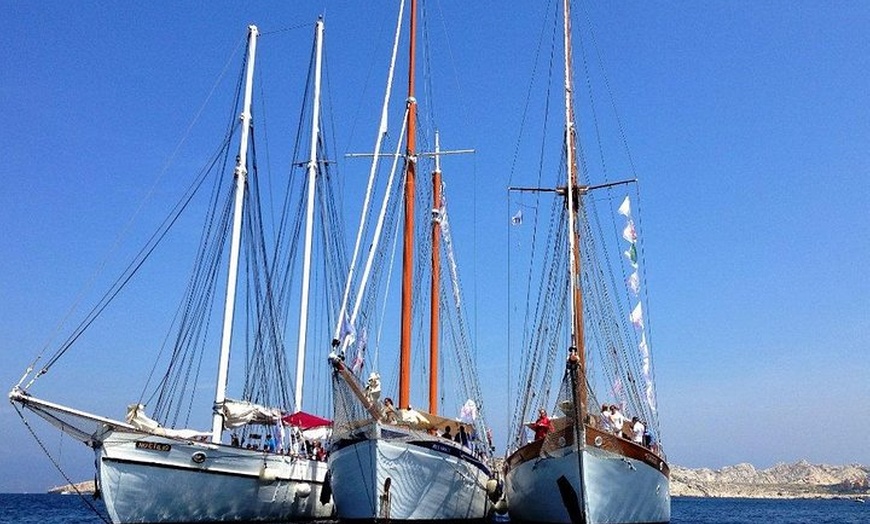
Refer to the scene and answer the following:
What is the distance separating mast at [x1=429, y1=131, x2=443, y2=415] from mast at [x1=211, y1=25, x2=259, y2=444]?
1217 cm

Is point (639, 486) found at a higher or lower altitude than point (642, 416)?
lower

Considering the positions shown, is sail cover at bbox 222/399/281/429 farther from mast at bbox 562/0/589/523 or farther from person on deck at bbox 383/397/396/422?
mast at bbox 562/0/589/523

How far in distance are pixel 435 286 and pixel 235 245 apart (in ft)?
44.3

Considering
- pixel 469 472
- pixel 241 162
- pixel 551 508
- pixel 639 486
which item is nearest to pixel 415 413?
Result: pixel 469 472

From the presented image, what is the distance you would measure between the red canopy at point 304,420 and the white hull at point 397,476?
346 inches

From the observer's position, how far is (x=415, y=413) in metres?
40.7

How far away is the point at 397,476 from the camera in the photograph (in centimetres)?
3722

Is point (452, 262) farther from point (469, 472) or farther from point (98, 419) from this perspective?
point (98, 419)

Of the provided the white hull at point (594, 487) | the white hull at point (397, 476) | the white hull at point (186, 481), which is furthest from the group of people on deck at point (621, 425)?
the white hull at point (186, 481)

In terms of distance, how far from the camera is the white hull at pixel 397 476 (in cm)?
3678

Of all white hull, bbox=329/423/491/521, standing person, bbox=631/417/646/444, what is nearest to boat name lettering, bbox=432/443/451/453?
white hull, bbox=329/423/491/521

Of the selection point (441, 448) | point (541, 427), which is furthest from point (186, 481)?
point (541, 427)

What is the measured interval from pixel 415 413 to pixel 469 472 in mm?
4342

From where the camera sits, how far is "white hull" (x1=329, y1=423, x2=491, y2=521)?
36.8 meters
